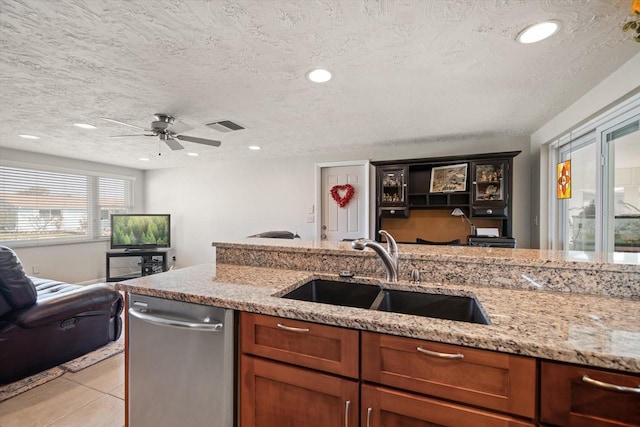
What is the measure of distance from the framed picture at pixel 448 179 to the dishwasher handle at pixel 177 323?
11.1 feet

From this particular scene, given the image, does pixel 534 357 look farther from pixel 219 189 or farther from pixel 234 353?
pixel 219 189

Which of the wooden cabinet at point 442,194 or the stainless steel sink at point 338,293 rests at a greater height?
the wooden cabinet at point 442,194

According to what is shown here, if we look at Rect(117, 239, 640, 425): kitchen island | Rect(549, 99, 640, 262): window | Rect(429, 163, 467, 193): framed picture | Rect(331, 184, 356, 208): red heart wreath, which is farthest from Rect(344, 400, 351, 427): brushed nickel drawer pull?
Rect(331, 184, 356, 208): red heart wreath

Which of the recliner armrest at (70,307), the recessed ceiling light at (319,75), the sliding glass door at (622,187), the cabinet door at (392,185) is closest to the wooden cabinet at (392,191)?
the cabinet door at (392,185)

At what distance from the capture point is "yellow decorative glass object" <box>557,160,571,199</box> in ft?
8.37

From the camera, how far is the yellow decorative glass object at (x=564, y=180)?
2.55 meters

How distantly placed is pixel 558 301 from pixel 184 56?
2351mm

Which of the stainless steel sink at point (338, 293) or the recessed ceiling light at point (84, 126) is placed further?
the recessed ceiling light at point (84, 126)

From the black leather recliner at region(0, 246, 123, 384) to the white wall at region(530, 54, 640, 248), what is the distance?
4376 mm

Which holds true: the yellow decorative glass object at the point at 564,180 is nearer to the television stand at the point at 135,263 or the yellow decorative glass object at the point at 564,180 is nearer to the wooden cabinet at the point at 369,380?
the wooden cabinet at the point at 369,380

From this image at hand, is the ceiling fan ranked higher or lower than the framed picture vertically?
higher

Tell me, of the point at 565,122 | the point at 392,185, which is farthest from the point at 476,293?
the point at 392,185

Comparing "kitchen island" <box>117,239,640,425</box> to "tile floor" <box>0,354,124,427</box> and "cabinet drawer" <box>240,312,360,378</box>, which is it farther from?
"tile floor" <box>0,354,124,427</box>

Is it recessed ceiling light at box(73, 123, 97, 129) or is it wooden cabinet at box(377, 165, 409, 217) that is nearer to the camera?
recessed ceiling light at box(73, 123, 97, 129)
